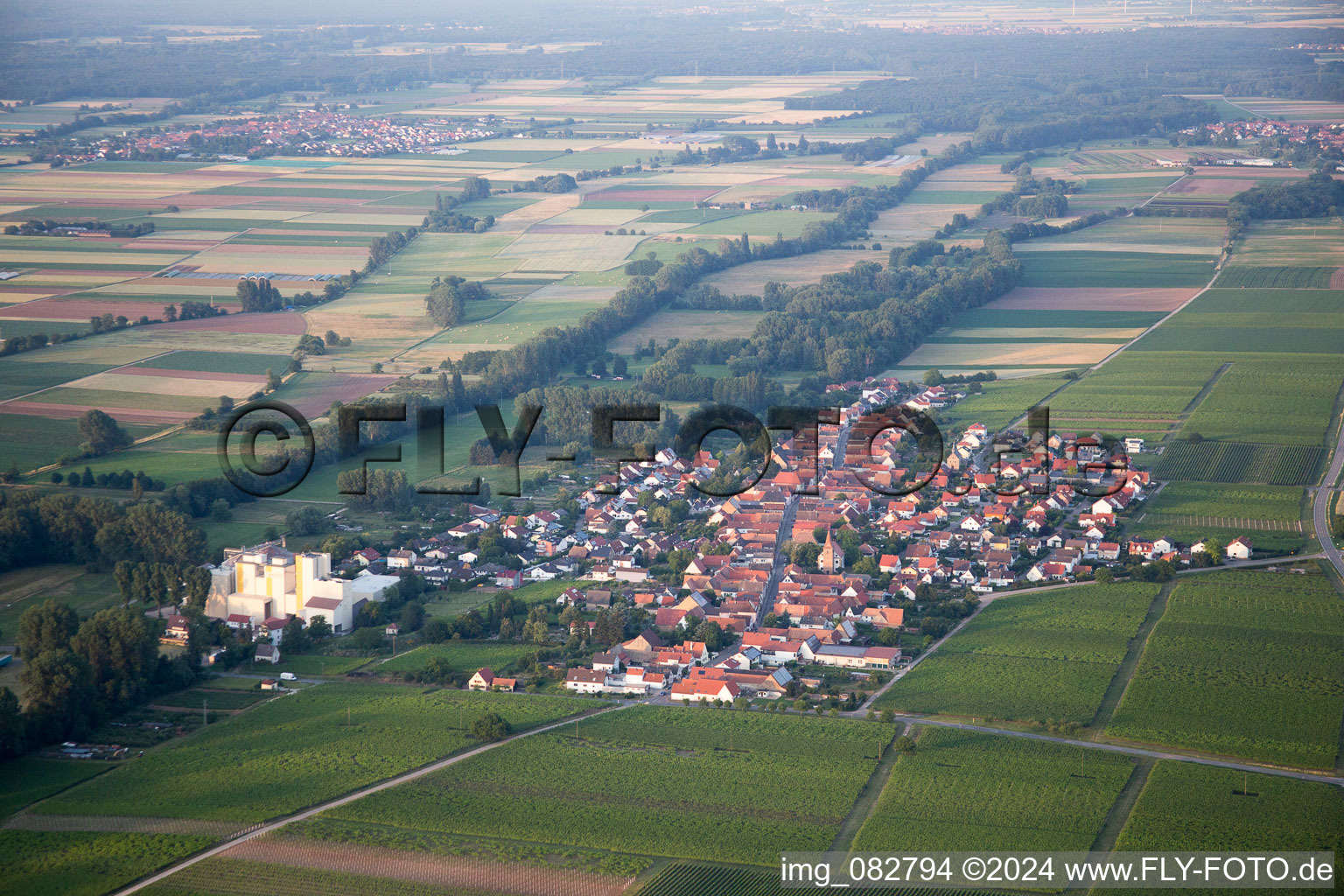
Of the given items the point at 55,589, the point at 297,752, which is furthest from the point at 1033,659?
the point at 55,589

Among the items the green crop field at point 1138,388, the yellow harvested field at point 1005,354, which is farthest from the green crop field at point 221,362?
the green crop field at point 1138,388

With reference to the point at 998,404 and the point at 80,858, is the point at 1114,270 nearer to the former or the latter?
the point at 998,404

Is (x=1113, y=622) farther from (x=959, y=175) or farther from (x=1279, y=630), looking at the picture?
(x=959, y=175)

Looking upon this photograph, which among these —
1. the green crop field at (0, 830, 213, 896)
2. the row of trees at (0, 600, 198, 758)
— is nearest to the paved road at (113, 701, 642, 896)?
the green crop field at (0, 830, 213, 896)

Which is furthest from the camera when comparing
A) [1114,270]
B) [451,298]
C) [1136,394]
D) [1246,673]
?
[1114,270]

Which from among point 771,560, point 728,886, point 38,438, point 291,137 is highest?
point 291,137

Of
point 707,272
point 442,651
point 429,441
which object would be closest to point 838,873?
point 442,651

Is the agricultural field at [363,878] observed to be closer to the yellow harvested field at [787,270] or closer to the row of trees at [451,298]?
the row of trees at [451,298]
